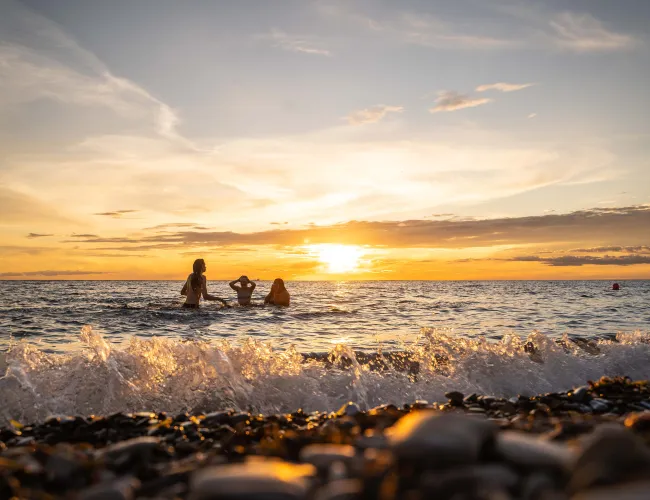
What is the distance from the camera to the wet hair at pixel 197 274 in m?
18.0

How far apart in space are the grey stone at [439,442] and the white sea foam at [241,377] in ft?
15.5

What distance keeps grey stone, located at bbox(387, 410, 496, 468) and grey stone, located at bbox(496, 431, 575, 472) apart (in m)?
0.12

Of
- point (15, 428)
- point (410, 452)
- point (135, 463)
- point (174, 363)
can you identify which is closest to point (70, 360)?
point (174, 363)

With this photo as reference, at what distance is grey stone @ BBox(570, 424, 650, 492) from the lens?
225 centimetres

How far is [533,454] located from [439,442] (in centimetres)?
52

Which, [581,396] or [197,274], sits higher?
[197,274]

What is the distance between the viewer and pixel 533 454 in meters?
2.52

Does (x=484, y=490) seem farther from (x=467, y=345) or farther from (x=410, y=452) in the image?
(x=467, y=345)

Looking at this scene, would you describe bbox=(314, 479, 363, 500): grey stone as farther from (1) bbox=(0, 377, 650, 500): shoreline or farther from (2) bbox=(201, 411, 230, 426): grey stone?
(2) bbox=(201, 411, 230, 426): grey stone

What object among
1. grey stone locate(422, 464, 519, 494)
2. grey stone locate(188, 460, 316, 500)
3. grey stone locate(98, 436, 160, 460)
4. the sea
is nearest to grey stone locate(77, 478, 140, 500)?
grey stone locate(188, 460, 316, 500)

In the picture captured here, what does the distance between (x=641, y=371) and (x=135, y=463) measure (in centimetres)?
1006

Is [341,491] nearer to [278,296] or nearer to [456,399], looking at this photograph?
[456,399]

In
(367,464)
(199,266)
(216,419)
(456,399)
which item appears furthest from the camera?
(199,266)

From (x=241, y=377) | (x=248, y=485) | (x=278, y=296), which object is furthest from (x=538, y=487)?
(x=278, y=296)
